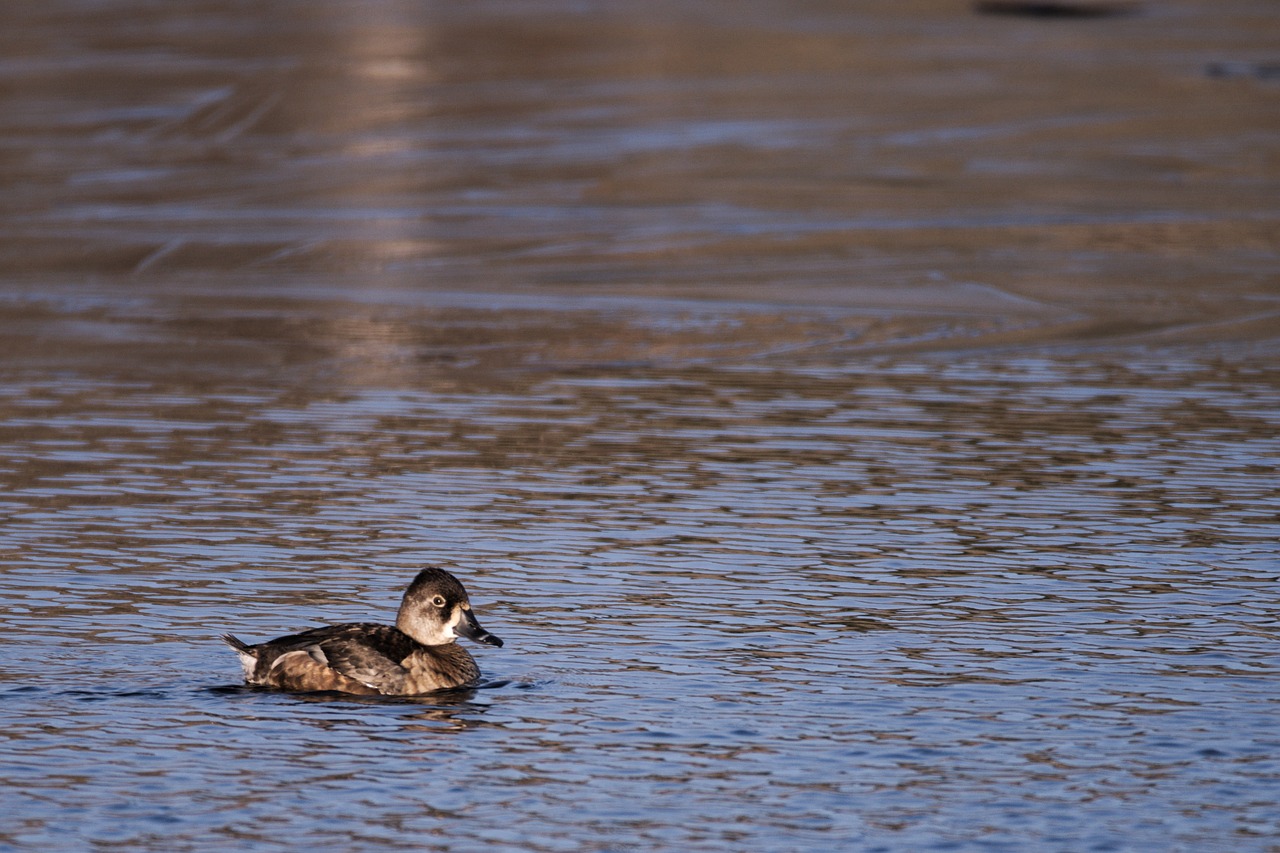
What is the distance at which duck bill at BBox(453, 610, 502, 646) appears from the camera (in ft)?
30.9

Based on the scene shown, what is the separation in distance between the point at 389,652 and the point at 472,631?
364 mm

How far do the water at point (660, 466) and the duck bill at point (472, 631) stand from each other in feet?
0.63

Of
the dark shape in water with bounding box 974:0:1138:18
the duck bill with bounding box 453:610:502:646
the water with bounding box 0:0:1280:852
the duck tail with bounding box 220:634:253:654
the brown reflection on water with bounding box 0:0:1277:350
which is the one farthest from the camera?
the dark shape in water with bounding box 974:0:1138:18

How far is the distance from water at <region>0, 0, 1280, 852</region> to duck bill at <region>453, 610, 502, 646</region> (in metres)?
0.19

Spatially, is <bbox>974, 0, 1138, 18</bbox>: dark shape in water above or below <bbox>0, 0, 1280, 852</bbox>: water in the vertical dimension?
above

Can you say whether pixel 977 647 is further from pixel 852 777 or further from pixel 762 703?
pixel 852 777

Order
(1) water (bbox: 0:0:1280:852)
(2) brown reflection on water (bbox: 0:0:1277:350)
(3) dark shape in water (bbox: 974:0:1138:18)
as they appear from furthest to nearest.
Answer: (3) dark shape in water (bbox: 974:0:1138:18)
(2) brown reflection on water (bbox: 0:0:1277:350)
(1) water (bbox: 0:0:1280:852)

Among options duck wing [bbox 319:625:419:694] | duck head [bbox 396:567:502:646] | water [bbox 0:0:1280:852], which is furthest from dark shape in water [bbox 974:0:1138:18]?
duck wing [bbox 319:625:419:694]

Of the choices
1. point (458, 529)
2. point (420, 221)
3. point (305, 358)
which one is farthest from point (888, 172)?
point (458, 529)

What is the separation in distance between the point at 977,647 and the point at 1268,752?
1.72 m

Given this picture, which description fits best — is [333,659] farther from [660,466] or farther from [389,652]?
[660,466]

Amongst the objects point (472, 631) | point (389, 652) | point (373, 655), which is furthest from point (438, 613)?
point (373, 655)

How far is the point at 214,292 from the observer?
20625 millimetres

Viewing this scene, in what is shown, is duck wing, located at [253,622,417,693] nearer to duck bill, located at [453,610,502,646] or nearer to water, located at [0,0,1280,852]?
water, located at [0,0,1280,852]
